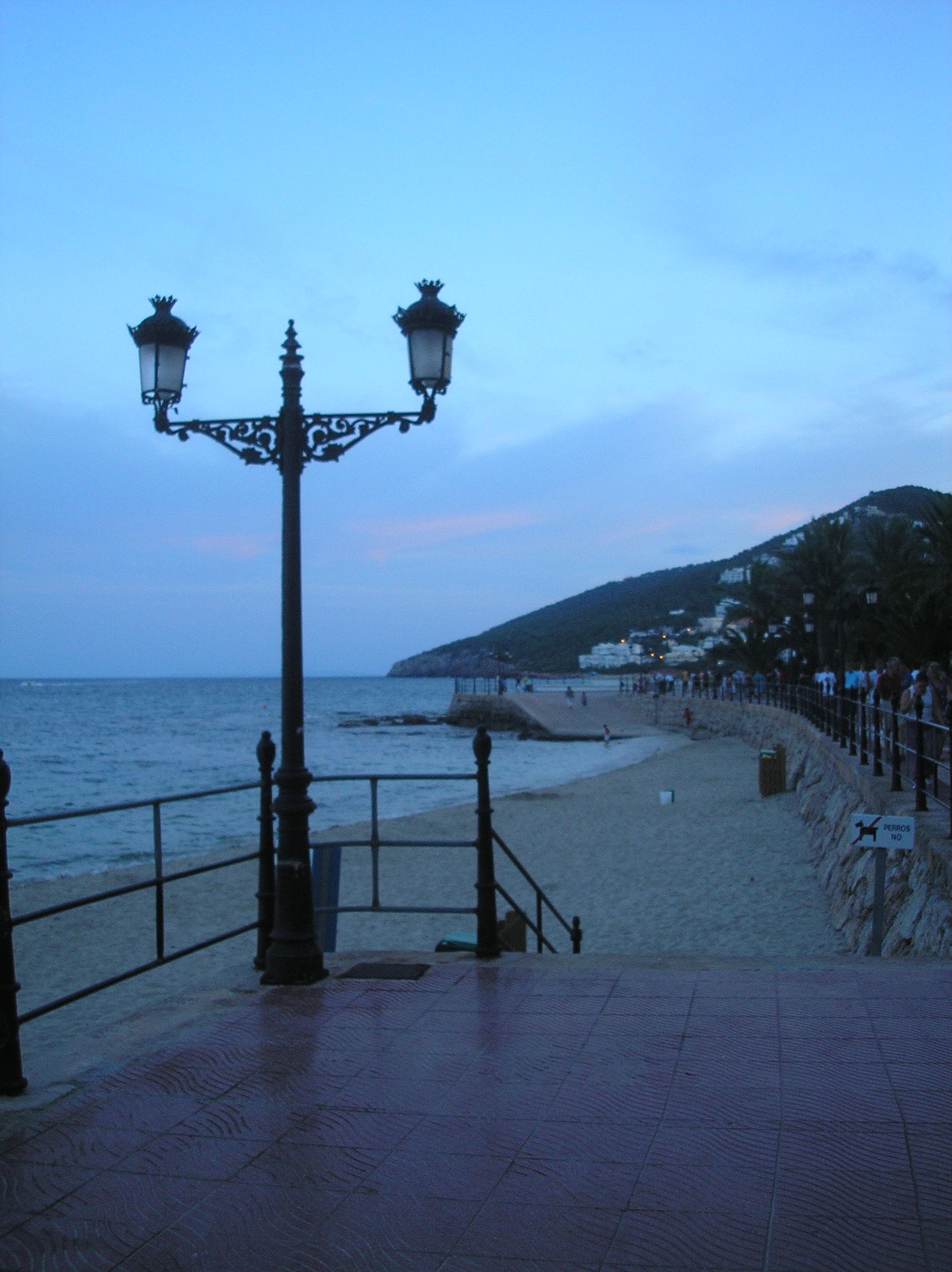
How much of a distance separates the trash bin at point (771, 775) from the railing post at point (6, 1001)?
23.0 meters

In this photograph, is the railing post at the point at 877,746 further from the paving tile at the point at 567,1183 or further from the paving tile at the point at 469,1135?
the paving tile at the point at 567,1183

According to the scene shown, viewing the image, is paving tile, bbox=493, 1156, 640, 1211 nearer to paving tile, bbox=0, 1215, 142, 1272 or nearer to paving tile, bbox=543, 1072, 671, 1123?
paving tile, bbox=543, 1072, 671, 1123

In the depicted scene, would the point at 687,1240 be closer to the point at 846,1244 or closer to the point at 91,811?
the point at 846,1244

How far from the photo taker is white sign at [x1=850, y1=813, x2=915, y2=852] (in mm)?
7680

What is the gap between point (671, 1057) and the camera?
14.6ft

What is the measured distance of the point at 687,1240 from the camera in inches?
117

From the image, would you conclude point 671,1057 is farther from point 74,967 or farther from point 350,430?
point 74,967

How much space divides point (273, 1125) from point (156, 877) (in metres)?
1.96

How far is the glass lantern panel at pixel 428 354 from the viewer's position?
641 cm

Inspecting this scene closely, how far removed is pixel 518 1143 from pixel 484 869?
2579mm

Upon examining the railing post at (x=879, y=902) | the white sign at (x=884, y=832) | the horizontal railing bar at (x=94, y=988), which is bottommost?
the railing post at (x=879, y=902)

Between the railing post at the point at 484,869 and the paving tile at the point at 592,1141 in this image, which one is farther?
the railing post at the point at 484,869

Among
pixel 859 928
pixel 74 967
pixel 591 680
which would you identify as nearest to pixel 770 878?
pixel 859 928

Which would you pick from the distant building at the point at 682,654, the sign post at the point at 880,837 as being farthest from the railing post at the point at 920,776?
the distant building at the point at 682,654
